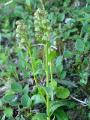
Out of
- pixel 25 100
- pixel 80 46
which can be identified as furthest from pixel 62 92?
pixel 80 46

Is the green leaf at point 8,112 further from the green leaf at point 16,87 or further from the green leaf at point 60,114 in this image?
the green leaf at point 60,114

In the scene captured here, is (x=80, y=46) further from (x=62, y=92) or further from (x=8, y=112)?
(x=8, y=112)

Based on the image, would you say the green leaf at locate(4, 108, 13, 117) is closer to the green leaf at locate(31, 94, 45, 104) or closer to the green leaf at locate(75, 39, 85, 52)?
the green leaf at locate(31, 94, 45, 104)

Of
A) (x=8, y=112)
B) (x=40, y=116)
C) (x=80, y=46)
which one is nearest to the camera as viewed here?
(x=40, y=116)

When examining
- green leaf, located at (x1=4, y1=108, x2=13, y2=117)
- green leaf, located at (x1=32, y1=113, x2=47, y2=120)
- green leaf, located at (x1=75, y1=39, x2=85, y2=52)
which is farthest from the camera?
green leaf, located at (x1=75, y1=39, x2=85, y2=52)

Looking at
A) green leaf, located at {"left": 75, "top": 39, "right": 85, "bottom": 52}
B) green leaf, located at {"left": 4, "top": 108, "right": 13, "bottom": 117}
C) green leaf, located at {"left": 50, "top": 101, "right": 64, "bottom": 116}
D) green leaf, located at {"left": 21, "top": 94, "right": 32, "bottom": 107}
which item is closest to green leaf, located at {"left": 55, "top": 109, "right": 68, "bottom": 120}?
green leaf, located at {"left": 50, "top": 101, "right": 64, "bottom": 116}

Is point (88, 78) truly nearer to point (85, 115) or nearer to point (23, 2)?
point (85, 115)

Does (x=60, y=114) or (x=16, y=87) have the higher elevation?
(x=16, y=87)

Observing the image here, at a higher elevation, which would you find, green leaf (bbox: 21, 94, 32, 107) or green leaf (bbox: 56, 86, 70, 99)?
green leaf (bbox: 56, 86, 70, 99)

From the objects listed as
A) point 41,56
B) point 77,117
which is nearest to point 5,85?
point 41,56

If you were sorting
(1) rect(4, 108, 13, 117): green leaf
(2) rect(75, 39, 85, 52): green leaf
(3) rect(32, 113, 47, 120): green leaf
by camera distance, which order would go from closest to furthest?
1. (3) rect(32, 113, 47, 120): green leaf
2. (1) rect(4, 108, 13, 117): green leaf
3. (2) rect(75, 39, 85, 52): green leaf
